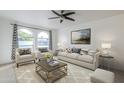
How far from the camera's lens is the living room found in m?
2.69

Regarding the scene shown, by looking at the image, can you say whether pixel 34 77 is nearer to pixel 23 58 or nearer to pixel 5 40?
pixel 23 58

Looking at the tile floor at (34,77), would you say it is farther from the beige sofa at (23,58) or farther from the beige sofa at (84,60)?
the beige sofa at (23,58)

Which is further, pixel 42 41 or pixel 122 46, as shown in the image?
pixel 42 41

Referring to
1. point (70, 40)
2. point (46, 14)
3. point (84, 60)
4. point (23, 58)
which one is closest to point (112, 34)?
point (84, 60)

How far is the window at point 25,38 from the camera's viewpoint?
4664 millimetres

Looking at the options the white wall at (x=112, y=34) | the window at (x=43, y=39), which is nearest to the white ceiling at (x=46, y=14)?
the white wall at (x=112, y=34)

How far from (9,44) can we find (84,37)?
435 cm

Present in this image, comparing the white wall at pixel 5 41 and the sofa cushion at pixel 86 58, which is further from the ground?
the white wall at pixel 5 41

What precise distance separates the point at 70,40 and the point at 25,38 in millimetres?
3082

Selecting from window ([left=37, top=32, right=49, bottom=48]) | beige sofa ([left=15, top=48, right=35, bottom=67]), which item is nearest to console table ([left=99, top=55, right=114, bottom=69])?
beige sofa ([left=15, top=48, right=35, bottom=67])
